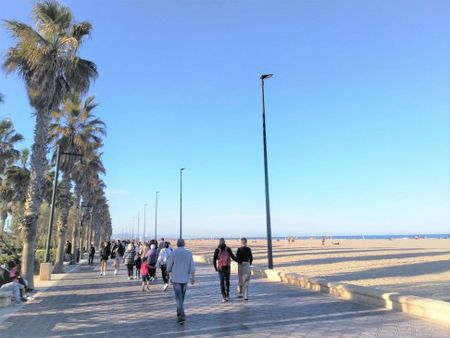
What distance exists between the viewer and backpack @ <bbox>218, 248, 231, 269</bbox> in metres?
12.8

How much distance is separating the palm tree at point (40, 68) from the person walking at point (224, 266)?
21.2 ft

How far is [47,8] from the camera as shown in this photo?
1586 cm

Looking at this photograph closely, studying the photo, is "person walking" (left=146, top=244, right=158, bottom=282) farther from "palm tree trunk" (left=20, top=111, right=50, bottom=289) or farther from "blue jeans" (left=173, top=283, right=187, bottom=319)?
"blue jeans" (left=173, top=283, right=187, bottom=319)

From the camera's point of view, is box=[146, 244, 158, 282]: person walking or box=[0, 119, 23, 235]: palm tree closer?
box=[146, 244, 158, 282]: person walking

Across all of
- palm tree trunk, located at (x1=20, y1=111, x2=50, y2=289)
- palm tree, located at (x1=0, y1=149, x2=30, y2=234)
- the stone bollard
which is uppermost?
palm tree, located at (x1=0, y1=149, x2=30, y2=234)

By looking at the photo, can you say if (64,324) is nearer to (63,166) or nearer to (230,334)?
(230,334)

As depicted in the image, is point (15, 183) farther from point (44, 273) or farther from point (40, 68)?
point (40, 68)

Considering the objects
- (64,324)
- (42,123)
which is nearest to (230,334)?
(64,324)

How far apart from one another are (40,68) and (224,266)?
8658mm

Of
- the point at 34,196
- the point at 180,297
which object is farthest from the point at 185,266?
the point at 34,196

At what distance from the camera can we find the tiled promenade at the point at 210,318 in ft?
27.8

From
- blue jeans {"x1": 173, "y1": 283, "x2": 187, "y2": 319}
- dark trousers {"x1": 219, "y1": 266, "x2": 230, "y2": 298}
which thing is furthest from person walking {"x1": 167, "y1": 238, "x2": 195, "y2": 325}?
dark trousers {"x1": 219, "y1": 266, "x2": 230, "y2": 298}

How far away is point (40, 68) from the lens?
1548cm

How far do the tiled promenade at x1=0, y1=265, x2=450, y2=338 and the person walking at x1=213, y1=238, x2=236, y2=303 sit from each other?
13.0 inches
